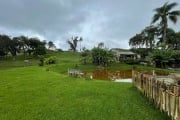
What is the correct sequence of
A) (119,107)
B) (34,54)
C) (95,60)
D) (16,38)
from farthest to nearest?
1. (16,38)
2. (34,54)
3. (95,60)
4. (119,107)

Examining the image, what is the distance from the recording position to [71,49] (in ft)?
288

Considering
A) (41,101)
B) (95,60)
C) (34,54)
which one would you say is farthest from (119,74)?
(34,54)

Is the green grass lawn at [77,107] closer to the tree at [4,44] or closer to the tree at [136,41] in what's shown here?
the tree at [136,41]

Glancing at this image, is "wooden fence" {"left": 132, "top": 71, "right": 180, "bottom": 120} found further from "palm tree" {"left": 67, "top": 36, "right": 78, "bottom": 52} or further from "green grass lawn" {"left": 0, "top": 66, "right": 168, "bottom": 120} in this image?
"palm tree" {"left": 67, "top": 36, "right": 78, "bottom": 52}

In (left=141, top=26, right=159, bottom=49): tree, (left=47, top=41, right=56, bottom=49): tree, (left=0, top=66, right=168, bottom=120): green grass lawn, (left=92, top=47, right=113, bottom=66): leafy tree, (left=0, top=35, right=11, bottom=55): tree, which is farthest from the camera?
(left=47, top=41, right=56, bottom=49): tree

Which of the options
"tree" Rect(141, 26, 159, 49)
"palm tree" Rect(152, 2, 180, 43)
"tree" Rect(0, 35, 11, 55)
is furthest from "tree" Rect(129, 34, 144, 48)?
"tree" Rect(0, 35, 11, 55)

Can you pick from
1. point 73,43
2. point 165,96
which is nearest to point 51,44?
point 73,43

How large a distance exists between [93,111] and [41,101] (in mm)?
2920

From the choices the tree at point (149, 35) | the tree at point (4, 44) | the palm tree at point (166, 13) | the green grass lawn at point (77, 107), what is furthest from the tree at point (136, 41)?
the green grass lawn at point (77, 107)

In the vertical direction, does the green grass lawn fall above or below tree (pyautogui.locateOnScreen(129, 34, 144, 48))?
below

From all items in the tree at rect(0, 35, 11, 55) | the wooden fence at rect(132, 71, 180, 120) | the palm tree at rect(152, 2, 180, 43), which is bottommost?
the wooden fence at rect(132, 71, 180, 120)

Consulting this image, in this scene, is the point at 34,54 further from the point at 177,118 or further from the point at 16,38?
the point at 177,118

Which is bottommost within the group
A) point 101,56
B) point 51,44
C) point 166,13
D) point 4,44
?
point 101,56

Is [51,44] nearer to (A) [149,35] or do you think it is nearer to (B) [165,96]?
(A) [149,35]
